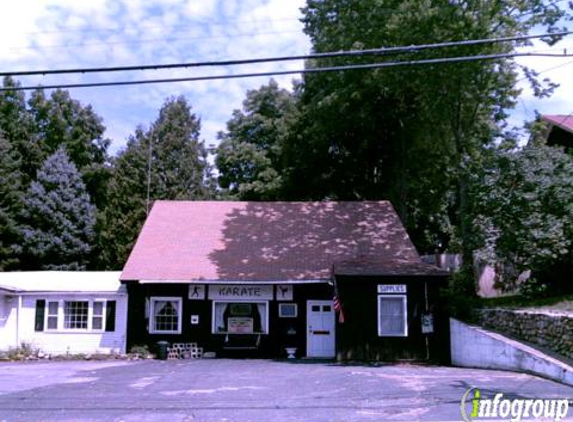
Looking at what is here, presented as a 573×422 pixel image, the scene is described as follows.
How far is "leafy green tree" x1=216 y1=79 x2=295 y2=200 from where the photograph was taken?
121 ft

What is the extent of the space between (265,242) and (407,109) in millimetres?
12342

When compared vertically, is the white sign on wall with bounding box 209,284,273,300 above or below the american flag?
above

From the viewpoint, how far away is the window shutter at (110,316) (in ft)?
73.4

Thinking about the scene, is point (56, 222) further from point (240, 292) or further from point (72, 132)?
point (240, 292)

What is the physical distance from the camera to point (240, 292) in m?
22.6

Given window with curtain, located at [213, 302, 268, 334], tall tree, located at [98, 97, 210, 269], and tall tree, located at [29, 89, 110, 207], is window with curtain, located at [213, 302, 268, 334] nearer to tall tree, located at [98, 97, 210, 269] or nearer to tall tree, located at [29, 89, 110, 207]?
tall tree, located at [98, 97, 210, 269]

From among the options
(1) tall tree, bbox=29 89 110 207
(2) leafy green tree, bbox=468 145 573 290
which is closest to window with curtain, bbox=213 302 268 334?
(2) leafy green tree, bbox=468 145 573 290

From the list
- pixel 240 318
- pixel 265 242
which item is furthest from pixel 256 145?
pixel 240 318

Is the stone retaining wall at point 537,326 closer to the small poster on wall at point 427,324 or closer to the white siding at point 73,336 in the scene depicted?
the small poster on wall at point 427,324

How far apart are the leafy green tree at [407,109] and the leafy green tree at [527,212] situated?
259 centimetres

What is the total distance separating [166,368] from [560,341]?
11.5 meters

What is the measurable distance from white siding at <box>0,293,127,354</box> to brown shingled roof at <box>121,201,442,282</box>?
177 cm

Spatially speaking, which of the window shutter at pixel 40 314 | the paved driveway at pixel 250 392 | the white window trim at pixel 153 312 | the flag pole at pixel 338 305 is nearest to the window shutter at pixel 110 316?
the white window trim at pixel 153 312

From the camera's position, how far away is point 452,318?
20.2 meters
